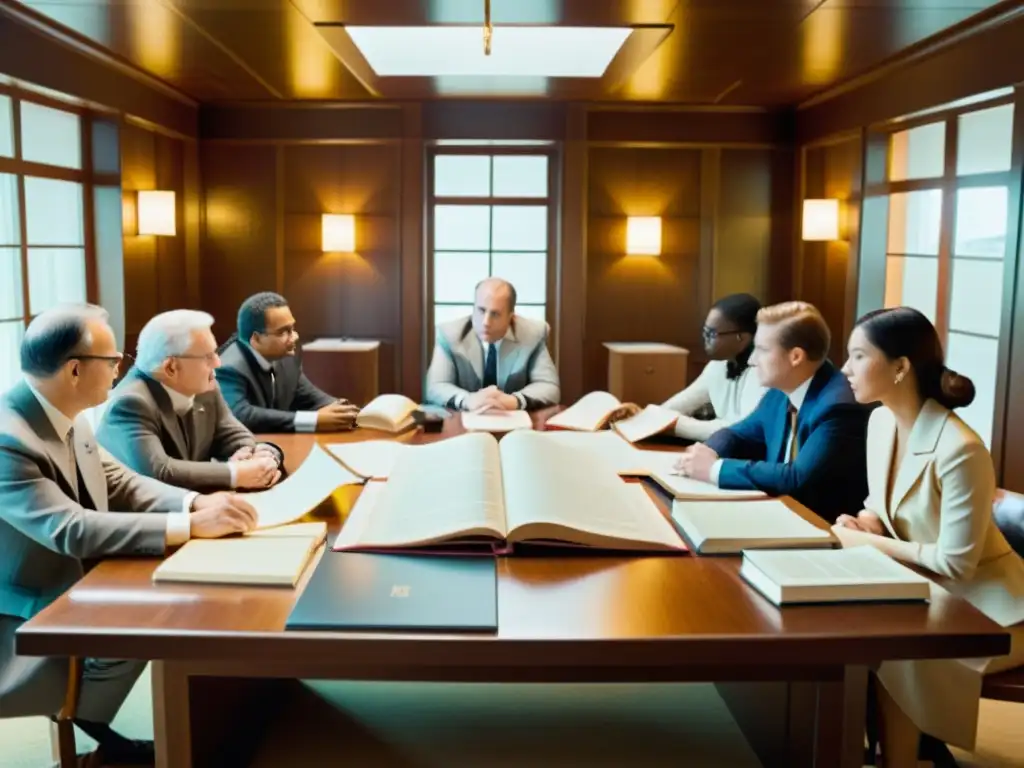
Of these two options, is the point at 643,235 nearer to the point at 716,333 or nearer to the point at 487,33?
the point at 716,333

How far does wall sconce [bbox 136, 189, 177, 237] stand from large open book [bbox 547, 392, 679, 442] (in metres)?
3.59

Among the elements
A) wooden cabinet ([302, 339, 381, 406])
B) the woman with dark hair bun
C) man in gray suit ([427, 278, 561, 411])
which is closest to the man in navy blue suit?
the woman with dark hair bun

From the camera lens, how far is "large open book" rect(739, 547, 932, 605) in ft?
5.36

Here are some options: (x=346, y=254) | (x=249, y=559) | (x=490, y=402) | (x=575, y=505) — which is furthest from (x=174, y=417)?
(x=346, y=254)

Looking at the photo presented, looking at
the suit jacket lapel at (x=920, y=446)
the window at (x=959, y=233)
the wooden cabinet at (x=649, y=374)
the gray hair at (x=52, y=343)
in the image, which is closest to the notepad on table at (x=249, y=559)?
the gray hair at (x=52, y=343)

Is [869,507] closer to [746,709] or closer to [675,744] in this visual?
[746,709]

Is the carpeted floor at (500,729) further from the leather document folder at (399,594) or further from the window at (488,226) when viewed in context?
the window at (488,226)

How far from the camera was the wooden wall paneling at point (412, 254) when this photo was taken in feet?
23.2

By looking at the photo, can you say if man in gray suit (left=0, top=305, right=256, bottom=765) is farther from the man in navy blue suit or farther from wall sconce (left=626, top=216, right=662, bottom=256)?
wall sconce (left=626, top=216, right=662, bottom=256)

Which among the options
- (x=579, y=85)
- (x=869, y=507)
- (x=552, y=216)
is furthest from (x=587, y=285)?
(x=869, y=507)

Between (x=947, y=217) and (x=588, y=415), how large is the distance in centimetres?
299

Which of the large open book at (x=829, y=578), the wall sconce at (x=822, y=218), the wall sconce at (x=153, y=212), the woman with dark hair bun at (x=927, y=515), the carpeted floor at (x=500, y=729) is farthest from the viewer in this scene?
the wall sconce at (x=822, y=218)

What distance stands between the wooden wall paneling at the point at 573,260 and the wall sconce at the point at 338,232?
1.57 meters

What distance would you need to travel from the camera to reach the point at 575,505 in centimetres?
200
